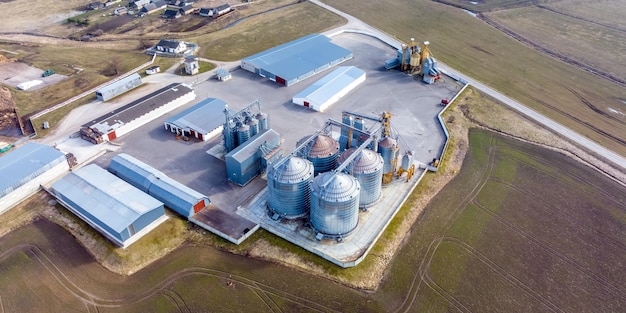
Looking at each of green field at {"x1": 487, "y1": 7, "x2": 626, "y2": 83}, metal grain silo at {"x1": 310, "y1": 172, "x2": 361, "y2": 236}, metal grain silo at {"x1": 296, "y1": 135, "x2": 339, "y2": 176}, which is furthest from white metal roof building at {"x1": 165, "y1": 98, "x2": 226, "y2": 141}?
green field at {"x1": 487, "y1": 7, "x2": 626, "y2": 83}

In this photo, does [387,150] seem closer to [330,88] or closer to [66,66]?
[330,88]

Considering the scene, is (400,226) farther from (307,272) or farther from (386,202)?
(307,272)

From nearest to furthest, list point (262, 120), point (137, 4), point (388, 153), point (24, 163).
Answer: point (388, 153)
point (24, 163)
point (262, 120)
point (137, 4)

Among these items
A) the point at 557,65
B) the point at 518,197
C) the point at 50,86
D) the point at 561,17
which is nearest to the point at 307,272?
the point at 518,197

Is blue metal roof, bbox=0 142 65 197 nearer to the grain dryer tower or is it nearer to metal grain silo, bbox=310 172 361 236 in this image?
the grain dryer tower

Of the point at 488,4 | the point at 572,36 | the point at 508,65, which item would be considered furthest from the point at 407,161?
the point at 488,4
